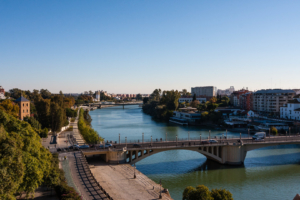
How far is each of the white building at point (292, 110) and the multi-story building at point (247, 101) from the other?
1971cm

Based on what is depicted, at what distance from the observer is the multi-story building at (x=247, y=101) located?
88500 mm

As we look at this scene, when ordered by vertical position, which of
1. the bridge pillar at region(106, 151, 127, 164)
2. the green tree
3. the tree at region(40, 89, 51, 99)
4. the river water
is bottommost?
the river water

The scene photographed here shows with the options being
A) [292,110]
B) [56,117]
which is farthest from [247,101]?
[56,117]

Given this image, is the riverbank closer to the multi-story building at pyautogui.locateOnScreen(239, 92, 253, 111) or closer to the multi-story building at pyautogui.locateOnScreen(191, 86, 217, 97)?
the multi-story building at pyautogui.locateOnScreen(239, 92, 253, 111)

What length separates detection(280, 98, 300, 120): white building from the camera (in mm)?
63006

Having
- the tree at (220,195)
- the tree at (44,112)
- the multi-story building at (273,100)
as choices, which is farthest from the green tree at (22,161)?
the multi-story building at (273,100)

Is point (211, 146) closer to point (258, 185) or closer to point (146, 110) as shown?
point (258, 185)

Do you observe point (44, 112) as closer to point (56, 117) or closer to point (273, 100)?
point (56, 117)

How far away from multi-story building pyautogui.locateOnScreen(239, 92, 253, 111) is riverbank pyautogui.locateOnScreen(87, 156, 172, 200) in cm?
7045

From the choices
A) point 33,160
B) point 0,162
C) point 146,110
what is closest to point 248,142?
point 33,160

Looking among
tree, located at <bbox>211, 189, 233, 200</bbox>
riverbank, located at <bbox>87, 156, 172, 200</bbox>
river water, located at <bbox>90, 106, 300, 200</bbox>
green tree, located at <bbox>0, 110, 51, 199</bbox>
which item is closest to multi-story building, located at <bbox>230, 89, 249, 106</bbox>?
river water, located at <bbox>90, 106, 300, 200</bbox>

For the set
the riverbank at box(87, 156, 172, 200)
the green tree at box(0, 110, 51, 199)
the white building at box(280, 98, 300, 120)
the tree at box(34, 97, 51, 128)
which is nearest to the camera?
the green tree at box(0, 110, 51, 199)

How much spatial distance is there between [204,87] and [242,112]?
97.9m

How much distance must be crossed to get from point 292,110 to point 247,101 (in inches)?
1031
